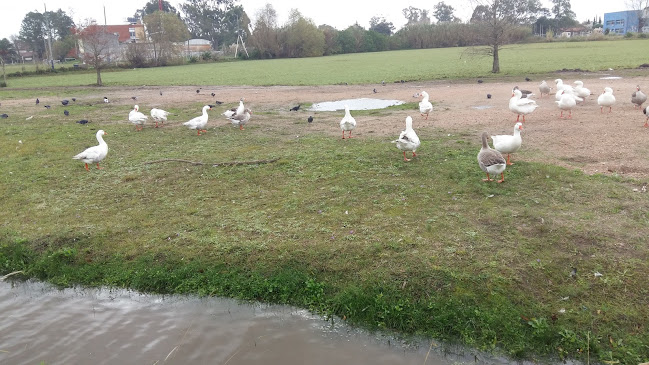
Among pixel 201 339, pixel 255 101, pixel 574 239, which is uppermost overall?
pixel 255 101

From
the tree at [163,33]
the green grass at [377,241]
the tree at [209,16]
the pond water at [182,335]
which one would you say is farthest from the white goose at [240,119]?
the tree at [209,16]

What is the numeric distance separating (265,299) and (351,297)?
1007 millimetres

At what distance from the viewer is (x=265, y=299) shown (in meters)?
5.10

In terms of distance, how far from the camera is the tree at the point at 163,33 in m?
59.6

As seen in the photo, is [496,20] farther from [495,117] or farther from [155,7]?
[155,7]

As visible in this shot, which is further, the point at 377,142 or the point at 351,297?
the point at 377,142

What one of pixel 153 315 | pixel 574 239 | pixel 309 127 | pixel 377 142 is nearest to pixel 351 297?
pixel 153 315

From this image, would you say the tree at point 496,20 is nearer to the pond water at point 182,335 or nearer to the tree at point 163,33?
the pond water at point 182,335

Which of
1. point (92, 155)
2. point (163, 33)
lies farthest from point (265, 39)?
point (92, 155)

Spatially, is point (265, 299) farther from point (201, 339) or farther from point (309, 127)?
point (309, 127)

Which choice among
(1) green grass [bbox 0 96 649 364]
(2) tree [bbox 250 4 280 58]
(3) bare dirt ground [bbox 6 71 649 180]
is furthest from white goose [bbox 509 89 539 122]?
(2) tree [bbox 250 4 280 58]

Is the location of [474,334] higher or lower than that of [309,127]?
lower

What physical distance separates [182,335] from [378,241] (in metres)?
2.60

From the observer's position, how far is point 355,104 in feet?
60.0
